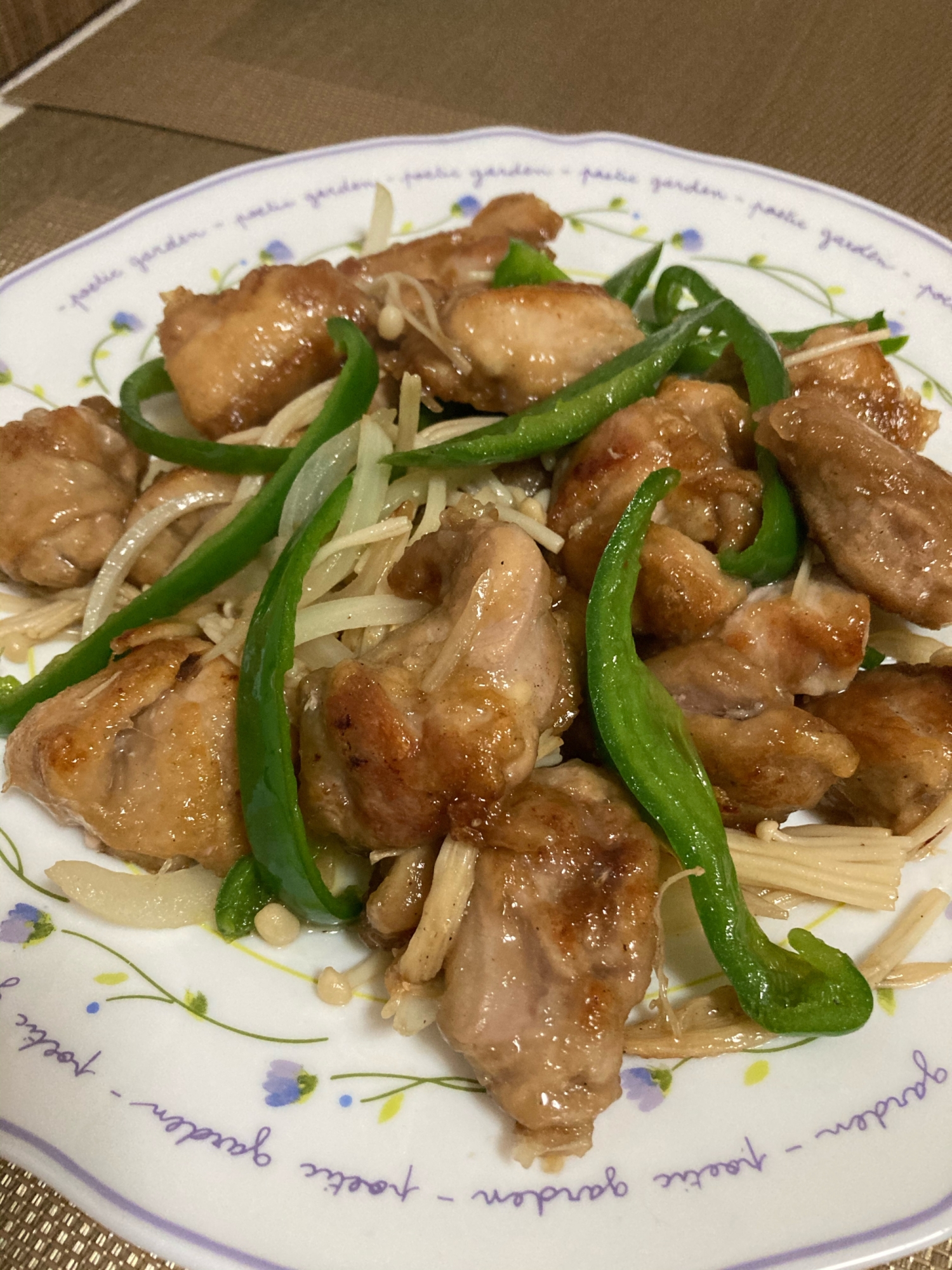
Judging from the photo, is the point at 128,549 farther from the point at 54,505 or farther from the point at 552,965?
the point at 552,965

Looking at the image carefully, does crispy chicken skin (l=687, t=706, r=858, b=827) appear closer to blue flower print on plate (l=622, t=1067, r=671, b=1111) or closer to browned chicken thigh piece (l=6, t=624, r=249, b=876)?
blue flower print on plate (l=622, t=1067, r=671, b=1111)

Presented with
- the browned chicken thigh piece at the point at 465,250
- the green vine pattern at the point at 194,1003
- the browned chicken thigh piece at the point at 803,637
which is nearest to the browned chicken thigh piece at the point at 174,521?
the browned chicken thigh piece at the point at 465,250

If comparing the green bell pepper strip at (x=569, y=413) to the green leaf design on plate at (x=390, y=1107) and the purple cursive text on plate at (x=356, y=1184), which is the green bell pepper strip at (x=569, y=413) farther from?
the purple cursive text on plate at (x=356, y=1184)

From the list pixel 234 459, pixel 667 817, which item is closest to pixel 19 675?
pixel 234 459

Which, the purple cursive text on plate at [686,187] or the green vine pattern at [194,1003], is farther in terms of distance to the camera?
the purple cursive text on plate at [686,187]

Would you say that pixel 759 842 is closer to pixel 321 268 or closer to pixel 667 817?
pixel 667 817

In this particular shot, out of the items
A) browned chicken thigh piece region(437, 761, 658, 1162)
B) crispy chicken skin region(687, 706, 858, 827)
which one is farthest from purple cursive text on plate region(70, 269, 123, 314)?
crispy chicken skin region(687, 706, 858, 827)

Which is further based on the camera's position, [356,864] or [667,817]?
[356,864]
